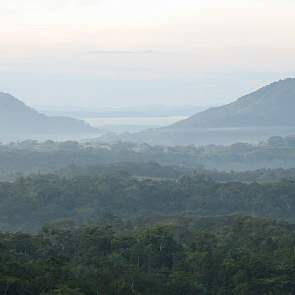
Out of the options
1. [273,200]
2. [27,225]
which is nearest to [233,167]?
[273,200]

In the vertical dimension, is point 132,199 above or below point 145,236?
below

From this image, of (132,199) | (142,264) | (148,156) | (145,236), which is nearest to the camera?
(142,264)

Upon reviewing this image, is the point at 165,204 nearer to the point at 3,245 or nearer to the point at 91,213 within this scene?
the point at 91,213

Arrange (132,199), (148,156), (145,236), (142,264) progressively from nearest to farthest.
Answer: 1. (142,264)
2. (145,236)
3. (132,199)
4. (148,156)

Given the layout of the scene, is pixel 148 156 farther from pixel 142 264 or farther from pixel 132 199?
pixel 142 264

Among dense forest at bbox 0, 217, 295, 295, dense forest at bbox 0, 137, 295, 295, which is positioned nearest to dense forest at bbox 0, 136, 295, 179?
dense forest at bbox 0, 137, 295, 295

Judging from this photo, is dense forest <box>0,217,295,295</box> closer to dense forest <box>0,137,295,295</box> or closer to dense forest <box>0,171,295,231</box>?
dense forest <box>0,137,295,295</box>

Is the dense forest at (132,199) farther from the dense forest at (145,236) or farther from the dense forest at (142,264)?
the dense forest at (142,264)

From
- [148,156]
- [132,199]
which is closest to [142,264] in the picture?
[132,199]
